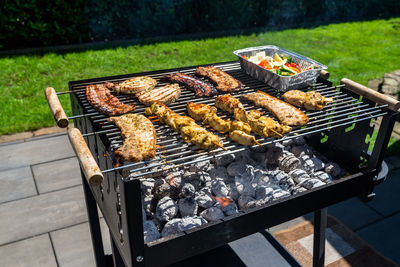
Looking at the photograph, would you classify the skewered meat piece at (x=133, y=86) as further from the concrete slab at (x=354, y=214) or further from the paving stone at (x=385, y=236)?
the paving stone at (x=385, y=236)

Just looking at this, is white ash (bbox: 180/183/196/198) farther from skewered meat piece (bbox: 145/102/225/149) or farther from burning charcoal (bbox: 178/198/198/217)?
skewered meat piece (bbox: 145/102/225/149)

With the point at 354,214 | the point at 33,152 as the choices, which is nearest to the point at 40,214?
the point at 33,152

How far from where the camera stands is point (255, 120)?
2.47 m

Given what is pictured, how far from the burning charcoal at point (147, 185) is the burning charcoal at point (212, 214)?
515 millimetres

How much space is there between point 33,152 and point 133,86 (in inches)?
116

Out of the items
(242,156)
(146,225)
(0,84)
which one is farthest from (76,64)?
(146,225)

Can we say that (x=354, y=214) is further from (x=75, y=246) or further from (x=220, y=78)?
(x=75, y=246)

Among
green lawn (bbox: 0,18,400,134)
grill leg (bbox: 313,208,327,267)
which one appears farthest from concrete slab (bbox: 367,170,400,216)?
green lawn (bbox: 0,18,400,134)

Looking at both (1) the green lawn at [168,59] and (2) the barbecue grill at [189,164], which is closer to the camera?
(2) the barbecue grill at [189,164]

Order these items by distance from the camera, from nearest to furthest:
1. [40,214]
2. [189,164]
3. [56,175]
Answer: [189,164], [40,214], [56,175]

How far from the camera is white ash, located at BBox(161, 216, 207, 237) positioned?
92.8 inches

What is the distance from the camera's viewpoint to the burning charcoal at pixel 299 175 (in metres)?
2.82

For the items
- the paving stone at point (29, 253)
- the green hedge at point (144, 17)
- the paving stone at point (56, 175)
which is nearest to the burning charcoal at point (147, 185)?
the paving stone at point (29, 253)

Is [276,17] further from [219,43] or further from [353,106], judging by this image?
[353,106]
